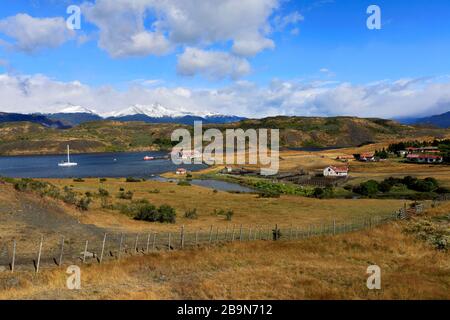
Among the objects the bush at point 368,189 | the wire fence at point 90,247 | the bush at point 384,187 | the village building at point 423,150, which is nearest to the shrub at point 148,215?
the wire fence at point 90,247

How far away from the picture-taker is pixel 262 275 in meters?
21.7

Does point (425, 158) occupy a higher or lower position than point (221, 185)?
higher

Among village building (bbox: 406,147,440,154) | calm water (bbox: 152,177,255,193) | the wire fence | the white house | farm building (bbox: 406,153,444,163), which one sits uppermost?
village building (bbox: 406,147,440,154)

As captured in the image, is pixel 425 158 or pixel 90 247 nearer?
pixel 90 247

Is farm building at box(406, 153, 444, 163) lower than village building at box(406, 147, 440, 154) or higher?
lower

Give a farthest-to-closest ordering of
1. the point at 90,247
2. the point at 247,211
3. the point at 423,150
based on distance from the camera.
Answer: the point at 423,150 < the point at 247,211 < the point at 90,247

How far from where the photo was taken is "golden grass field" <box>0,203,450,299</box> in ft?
60.0

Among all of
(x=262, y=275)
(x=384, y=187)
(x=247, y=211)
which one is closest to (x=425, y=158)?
(x=384, y=187)

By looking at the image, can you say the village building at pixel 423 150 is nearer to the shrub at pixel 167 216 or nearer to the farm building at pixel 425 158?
the farm building at pixel 425 158

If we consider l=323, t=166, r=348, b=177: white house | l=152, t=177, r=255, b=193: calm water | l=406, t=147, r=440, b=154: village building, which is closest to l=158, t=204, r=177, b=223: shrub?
l=152, t=177, r=255, b=193: calm water

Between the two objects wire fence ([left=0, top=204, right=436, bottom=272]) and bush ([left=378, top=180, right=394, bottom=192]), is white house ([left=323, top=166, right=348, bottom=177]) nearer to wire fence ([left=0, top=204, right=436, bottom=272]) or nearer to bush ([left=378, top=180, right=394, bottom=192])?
bush ([left=378, top=180, right=394, bottom=192])

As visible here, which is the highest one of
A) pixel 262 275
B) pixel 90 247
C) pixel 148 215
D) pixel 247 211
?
pixel 262 275

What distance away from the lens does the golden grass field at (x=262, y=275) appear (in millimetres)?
18281

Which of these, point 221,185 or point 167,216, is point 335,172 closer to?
point 221,185
